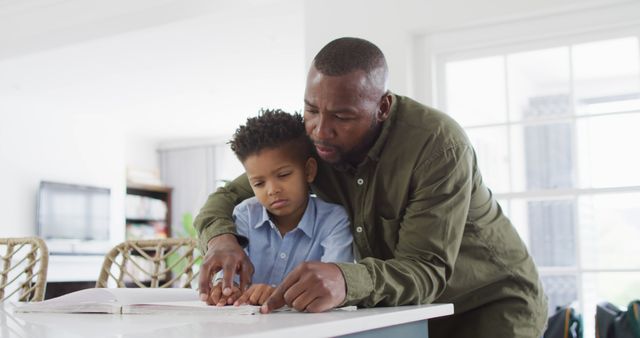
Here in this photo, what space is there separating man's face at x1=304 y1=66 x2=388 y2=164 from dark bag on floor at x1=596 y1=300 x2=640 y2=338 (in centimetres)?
159

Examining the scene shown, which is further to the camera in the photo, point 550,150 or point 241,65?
point 241,65

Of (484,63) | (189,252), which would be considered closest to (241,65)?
(484,63)

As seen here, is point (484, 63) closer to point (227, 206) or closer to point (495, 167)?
point (495, 167)

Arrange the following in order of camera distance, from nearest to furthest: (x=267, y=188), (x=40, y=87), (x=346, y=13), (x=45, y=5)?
1. (x=267, y=188)
2. (x=346, y=13)
3. (x=45, y=5)
4. (x=40, y=87)

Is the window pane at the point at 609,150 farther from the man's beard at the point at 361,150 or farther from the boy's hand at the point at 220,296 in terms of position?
the boy's hand at the point at 220,296

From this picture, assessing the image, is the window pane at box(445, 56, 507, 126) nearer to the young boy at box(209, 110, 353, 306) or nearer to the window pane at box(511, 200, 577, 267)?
the window pane at box(511, 200, 577, 267)

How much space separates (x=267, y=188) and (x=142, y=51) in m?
4.48

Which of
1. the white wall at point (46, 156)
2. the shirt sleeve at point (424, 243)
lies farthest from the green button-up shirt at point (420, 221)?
the white wall at point (46, 156)

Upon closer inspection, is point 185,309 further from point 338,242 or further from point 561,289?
point 561,289

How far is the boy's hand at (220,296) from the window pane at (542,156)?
2172 millimetres

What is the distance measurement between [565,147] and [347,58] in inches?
79.2

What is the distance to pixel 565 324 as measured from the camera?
2.75 meters

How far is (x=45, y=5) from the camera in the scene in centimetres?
471

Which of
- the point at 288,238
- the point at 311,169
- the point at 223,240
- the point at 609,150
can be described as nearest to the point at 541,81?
the point at 609,150
